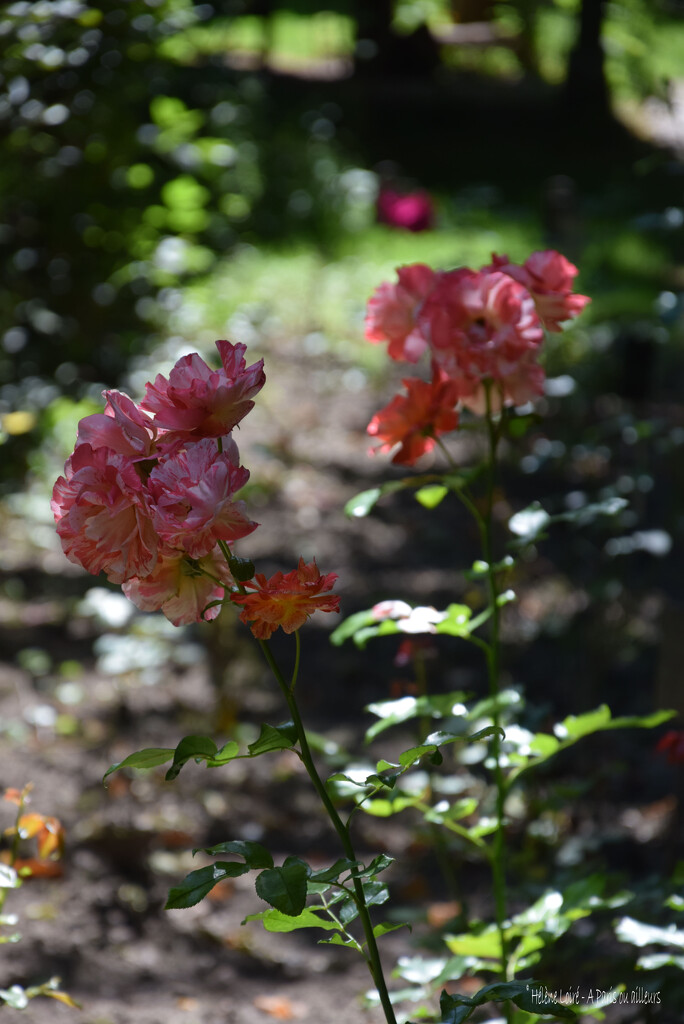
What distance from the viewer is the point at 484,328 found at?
1.13 metres

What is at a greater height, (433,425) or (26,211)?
(433,425)

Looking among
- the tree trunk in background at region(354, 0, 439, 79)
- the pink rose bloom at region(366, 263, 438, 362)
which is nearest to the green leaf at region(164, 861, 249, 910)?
the pink rose bloom at region(366, 263, 438, 362)

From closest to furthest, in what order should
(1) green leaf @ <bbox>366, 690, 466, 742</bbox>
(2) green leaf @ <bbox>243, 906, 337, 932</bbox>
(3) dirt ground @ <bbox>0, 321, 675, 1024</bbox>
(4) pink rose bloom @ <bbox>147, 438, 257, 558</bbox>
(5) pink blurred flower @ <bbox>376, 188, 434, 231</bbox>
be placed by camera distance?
(4) pink rose bloom @ <bbox>147, 438, 257, 558</bbox>, (2) green leaf @ <bbox>243, 906, 337, 932</bbox>, (1) green leaf @ <bbox>366, 690, 466, 742</bbox>, (3) dirt ground @ <bbox>0, 321, 675, 1024</bbox>, (5) pink blurred flower @ <bbox>376, 188, 434, 231</bbox>

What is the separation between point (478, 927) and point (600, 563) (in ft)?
5.53

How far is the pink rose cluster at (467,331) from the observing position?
1115mm

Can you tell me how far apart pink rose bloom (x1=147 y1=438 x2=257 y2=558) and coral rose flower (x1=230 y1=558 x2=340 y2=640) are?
0.05 meters

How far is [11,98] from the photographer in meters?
2.55

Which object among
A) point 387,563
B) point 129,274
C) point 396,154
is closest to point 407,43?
point 396,154

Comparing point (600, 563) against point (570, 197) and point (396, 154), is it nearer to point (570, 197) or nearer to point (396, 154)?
point (570, 197)

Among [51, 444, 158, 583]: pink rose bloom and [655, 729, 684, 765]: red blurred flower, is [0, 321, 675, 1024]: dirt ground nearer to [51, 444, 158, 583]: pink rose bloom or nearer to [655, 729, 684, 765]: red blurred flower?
[655, 729, 684, 765]: red blurred flower

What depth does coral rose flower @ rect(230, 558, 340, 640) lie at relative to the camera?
32.9 inches

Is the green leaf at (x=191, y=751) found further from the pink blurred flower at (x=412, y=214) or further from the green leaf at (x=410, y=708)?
the pink blurred flower at (x=412, y=214)

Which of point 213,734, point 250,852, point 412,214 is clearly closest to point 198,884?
point 250,852

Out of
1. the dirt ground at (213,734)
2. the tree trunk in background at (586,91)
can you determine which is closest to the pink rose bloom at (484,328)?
the dirt ground at (213,734)
